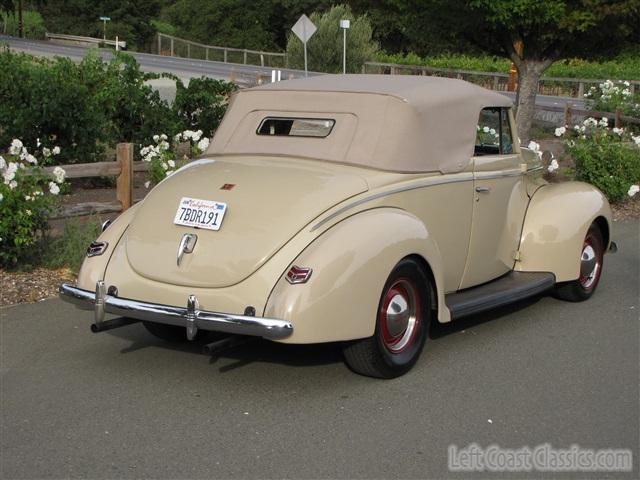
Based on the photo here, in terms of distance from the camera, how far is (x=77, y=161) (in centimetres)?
1193

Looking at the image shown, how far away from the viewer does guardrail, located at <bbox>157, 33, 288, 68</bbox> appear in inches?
2435

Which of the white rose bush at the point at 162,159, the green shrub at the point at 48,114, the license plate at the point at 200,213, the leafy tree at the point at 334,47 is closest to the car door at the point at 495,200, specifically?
the license plate at the point at 200,213

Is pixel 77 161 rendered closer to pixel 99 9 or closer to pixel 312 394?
pixel 312 394

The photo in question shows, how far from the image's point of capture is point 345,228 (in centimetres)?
534

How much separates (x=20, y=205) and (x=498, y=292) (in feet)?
13.0

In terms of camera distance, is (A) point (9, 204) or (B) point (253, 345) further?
(A) point (9, 204)

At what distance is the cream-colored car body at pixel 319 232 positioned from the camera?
5145 millimetres

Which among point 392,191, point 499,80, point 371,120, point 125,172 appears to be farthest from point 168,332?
point 499,80

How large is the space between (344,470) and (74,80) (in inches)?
399

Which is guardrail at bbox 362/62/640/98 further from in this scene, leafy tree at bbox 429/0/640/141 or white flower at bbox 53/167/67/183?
white flower at bbox 53/167/67/183

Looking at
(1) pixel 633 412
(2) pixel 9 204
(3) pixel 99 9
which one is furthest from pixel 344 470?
(3) pixel 99 9

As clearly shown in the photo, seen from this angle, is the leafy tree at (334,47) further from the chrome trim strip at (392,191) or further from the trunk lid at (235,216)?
the trunk lid at (235,216)

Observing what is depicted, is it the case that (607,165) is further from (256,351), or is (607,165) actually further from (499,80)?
(499,80)

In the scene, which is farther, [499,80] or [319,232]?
[499,80]
